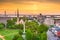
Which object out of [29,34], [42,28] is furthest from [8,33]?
[42,28]

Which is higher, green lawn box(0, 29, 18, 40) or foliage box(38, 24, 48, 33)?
foliage box(38, 24, 48, 33)

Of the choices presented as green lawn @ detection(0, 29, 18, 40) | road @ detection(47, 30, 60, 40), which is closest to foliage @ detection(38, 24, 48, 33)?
road @ detection(47, 30, 60, 40)

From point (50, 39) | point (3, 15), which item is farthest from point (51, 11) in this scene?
point (3, 15)

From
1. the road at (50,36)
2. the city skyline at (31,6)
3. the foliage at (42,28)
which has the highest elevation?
the city skyline at (31,6)

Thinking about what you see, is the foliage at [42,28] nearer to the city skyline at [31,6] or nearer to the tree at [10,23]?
the city skyline at [31,6]

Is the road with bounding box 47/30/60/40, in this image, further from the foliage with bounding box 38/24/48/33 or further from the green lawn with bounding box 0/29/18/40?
the green lawn with bounding box 0/29/18/40

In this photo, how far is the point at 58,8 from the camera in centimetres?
184

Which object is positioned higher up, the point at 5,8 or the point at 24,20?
the point at 5,8

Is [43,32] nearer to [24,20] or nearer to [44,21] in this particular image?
[44,21]

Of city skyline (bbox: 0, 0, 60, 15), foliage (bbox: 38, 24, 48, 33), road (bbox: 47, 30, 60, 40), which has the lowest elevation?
road (bbox: 47, 30, 60, 40)

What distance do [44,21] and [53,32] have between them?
0.17 meters

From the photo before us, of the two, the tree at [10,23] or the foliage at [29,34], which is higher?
the tree at [10,23]

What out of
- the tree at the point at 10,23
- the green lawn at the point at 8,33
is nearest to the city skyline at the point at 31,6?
the tree at the point at 10,23

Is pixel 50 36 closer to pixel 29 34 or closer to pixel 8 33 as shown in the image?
pixel 29 34
